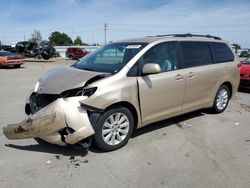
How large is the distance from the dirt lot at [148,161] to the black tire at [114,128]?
0.12 m

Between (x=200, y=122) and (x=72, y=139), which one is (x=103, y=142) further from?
(x=200, y=122)

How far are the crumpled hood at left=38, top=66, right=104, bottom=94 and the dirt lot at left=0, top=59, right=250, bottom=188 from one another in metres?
0.95

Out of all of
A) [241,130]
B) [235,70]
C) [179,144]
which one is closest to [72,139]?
[179,144]

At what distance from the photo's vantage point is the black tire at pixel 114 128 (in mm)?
4227

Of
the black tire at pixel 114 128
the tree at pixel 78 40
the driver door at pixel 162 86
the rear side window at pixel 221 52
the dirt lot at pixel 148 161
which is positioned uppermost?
the tree at pixel 78 40

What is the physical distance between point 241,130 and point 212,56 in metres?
1.69

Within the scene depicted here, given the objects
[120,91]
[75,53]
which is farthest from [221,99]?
[75,53]

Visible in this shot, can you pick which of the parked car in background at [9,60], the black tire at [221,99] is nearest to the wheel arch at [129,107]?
the black tire at [221,99]

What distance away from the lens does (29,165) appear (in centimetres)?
393

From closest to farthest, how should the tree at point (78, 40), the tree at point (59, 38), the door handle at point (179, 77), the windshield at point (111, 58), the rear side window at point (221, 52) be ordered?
the windshield at point (111, 58) → the door handle at point (179, 77) → the rear side window at point (221, 52) → the tree at point (78, 40) → the tree at point (59, 38)

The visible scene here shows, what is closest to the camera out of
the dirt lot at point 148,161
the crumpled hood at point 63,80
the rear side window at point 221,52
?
the dirt lot at point 148,161

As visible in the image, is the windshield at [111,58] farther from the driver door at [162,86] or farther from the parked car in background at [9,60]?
the parked car in background at [9,60]

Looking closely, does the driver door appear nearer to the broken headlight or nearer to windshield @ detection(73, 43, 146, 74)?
windshield @ detection(73, 43, 146, 74)

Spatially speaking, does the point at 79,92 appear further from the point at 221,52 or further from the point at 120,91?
the point at 221,52
